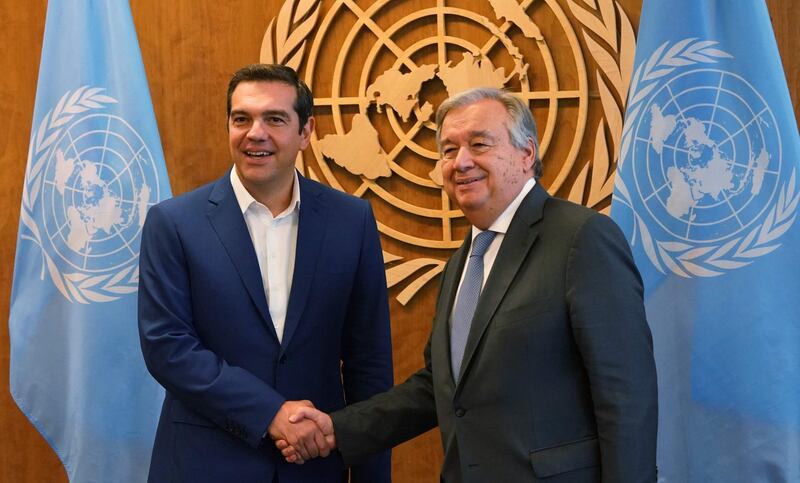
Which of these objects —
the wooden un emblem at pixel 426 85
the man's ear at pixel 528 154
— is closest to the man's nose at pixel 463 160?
the man's ear at pixel 528 154

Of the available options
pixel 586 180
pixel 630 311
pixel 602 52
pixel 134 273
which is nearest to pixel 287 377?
pixel 630 311

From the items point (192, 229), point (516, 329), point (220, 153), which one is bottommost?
point (516, 329)

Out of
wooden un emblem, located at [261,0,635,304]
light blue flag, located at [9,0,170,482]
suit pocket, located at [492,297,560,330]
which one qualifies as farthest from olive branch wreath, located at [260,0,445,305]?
suit pocket, located at [492,297,560,330]

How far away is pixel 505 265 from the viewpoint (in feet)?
5.89

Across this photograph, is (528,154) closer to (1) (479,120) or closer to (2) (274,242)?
(1) (479,120)

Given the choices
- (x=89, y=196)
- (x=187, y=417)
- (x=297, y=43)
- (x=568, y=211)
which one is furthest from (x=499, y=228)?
(x=89, y=196)

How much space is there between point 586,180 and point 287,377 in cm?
132

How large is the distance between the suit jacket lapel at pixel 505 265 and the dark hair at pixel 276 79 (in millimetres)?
682

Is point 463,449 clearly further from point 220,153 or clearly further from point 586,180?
point 220,153

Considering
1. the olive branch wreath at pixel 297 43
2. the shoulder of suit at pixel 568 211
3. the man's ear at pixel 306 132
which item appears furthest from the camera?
the olive branch wreath at pixel 297 43

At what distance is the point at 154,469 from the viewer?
84.1 inches

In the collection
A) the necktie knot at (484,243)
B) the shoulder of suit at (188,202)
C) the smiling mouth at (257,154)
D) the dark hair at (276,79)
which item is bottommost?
the necktie knot at (484,243)

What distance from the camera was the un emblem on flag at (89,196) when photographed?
2.91 meters

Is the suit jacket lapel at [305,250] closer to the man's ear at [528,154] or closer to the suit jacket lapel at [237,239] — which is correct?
the suit jacket lapel at [237,239]
